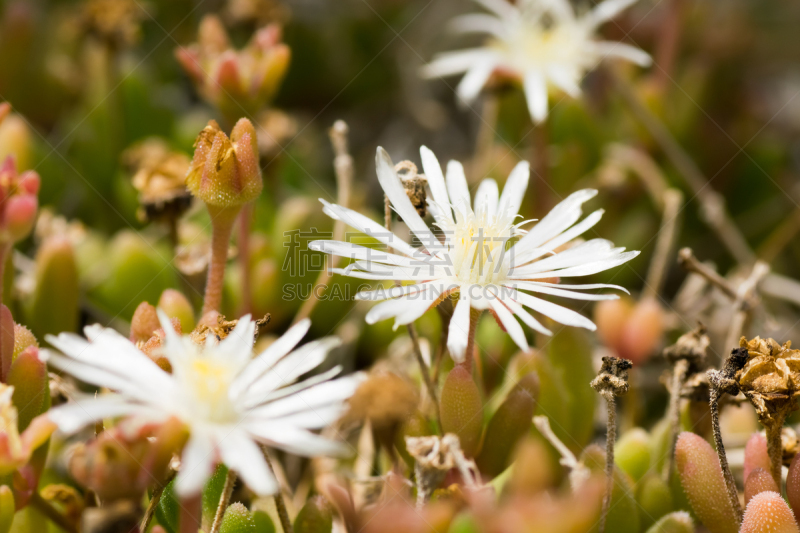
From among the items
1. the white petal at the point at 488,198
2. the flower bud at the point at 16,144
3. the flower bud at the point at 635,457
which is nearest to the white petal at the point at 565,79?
the white petal at the point at 488,198

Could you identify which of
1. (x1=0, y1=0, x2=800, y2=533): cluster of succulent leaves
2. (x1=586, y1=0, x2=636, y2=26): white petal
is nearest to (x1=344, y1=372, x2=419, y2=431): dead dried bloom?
(x1=0, y1=0, x2=800, y2=533): cluster of succulent leaves

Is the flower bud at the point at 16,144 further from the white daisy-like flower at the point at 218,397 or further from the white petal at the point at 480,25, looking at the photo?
the white petal at the point at 480,25

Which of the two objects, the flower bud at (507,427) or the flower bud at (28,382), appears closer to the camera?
the flower bud at (28,382)

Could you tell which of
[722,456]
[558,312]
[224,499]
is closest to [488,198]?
[558,312]

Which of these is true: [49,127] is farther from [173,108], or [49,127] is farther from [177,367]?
[177,367]

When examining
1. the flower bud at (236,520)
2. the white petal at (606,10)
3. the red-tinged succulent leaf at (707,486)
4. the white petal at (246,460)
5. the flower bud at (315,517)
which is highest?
the white petal at (606,10)

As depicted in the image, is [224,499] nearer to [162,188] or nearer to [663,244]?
[162,188]

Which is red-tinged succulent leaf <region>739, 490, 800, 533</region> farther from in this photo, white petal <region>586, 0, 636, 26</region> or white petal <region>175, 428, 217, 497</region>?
white petal <region>586, 0, 636, 26</region>
